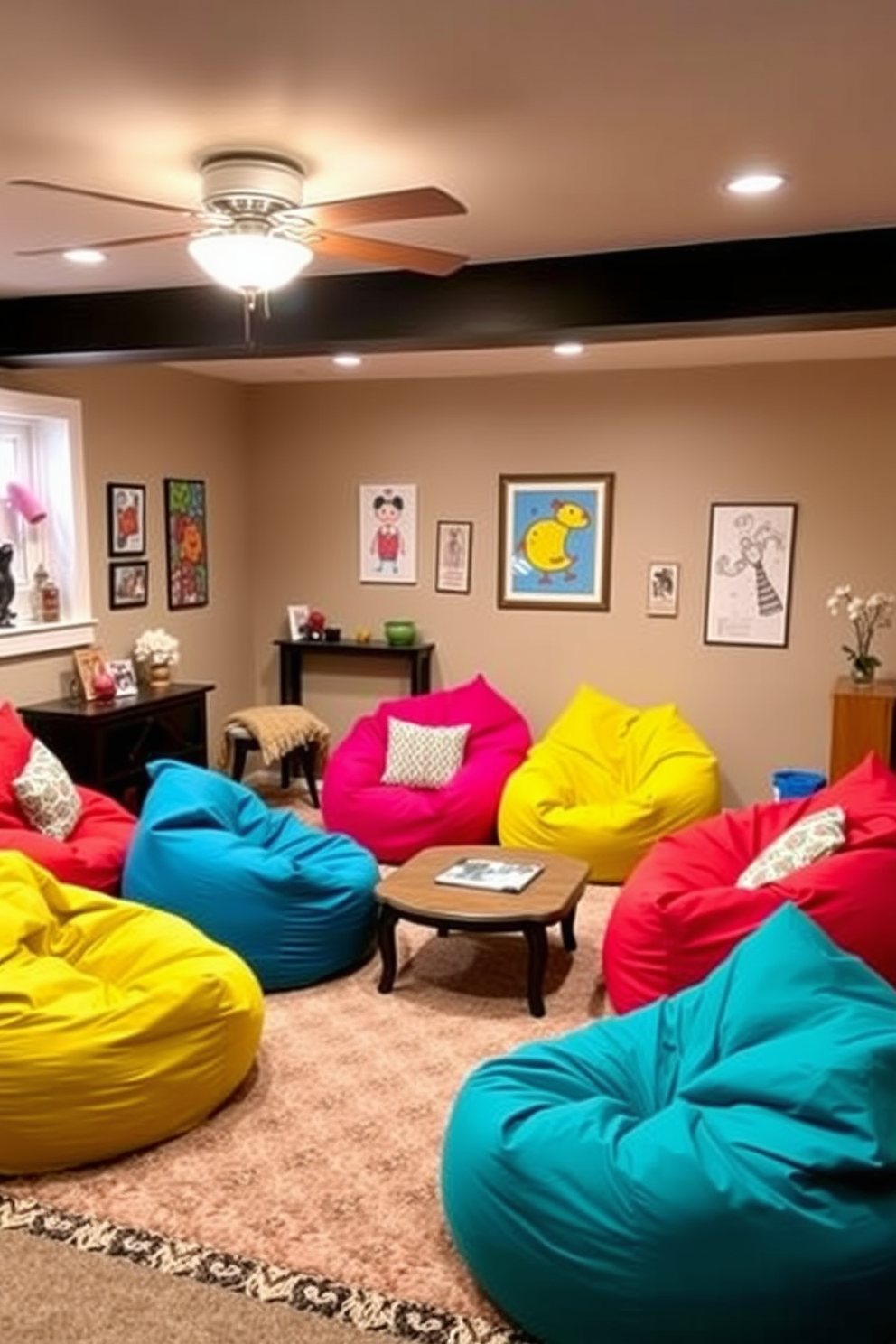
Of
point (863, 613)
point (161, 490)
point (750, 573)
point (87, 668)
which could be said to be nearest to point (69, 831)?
point (87, 668)

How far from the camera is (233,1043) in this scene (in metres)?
2.92

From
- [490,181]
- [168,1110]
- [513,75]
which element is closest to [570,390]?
[490,181]

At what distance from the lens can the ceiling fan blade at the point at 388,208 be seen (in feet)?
7.43

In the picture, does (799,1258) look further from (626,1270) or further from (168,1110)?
(168,1110)

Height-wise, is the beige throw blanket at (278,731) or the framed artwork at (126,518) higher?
the framed artwork at (126,518)

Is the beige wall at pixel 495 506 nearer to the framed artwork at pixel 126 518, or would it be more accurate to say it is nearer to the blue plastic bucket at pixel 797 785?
the framed artwork at pixel 126 518

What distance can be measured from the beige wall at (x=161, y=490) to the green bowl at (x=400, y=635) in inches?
42.1

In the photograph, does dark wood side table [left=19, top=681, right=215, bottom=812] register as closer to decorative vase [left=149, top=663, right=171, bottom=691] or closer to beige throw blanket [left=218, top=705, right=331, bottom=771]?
decorative vase [left=149, top=663, right=171, bottom=691]

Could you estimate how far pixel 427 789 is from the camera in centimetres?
556

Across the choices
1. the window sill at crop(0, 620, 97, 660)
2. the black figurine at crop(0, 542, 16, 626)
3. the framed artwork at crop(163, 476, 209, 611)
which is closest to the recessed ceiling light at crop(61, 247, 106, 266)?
the black figurine at crop(0, 542, 16, 626)

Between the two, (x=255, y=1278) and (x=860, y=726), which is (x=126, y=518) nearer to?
(x=860, y=726)

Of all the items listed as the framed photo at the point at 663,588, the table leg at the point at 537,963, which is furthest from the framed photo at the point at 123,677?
the framed photo at the point at 663,588

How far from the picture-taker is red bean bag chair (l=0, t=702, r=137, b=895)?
12.8ft

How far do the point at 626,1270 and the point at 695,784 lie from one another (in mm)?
3272
